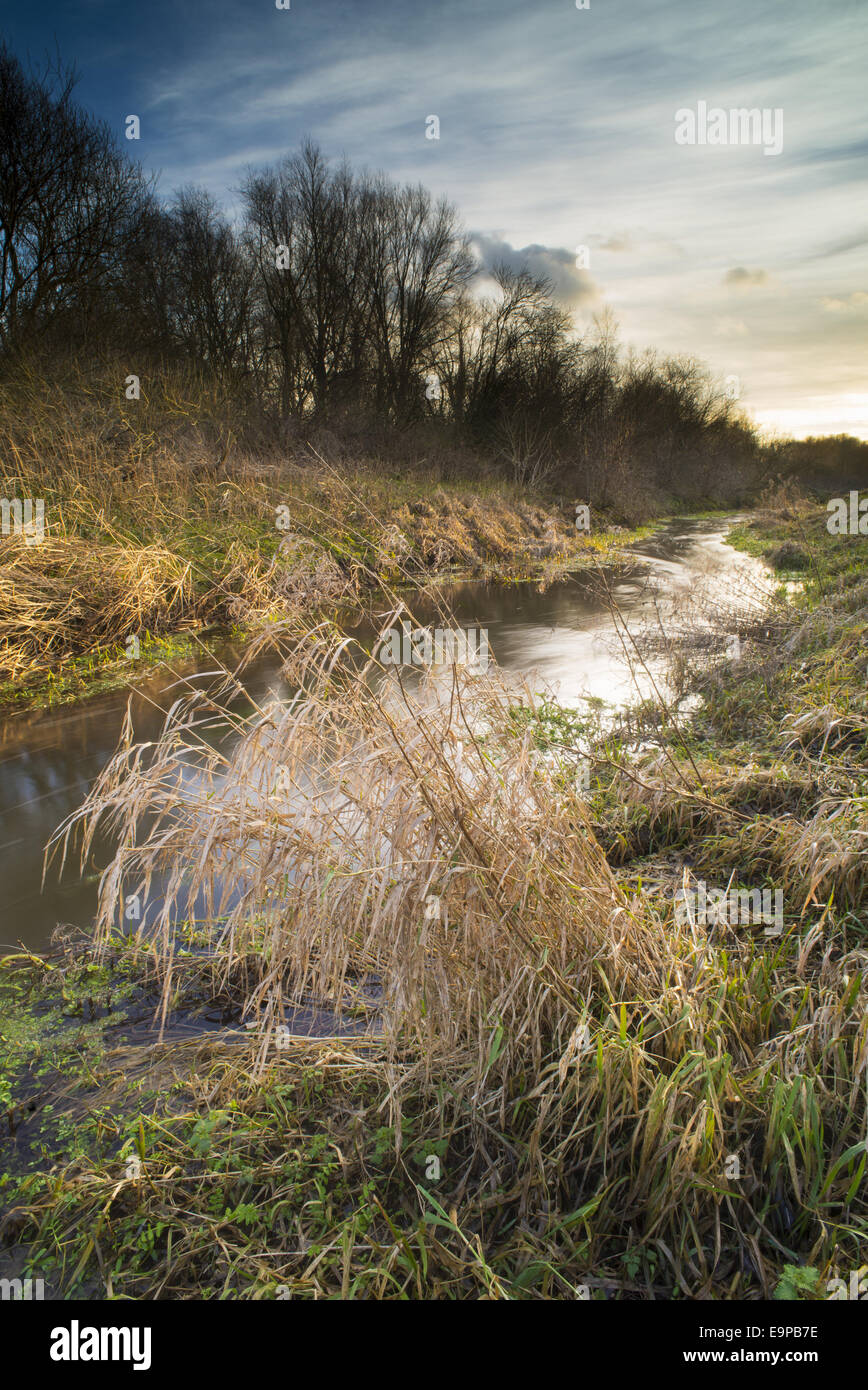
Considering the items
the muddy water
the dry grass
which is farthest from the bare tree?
the dry grass

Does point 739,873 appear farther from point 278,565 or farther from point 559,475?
point 559,475

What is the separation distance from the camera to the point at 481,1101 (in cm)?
240

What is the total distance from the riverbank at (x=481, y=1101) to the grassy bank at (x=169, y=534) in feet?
4.74

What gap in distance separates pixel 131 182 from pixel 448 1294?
71.3 ft

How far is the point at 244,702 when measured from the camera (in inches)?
324

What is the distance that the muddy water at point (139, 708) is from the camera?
4.35 meters

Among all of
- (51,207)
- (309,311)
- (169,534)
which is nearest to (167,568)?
(169,534)

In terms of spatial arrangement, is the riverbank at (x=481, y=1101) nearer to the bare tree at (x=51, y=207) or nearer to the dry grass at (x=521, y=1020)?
the dry grass at (x=521, y=1020)

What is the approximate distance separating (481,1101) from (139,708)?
20.3 feet

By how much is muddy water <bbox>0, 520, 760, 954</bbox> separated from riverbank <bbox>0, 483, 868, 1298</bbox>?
3.02 feet

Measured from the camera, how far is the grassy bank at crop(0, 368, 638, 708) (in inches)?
316

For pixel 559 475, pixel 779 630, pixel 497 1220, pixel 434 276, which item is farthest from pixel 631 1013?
pixel 434 276

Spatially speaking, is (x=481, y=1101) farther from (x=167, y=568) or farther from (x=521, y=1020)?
(x=167, y=568)
